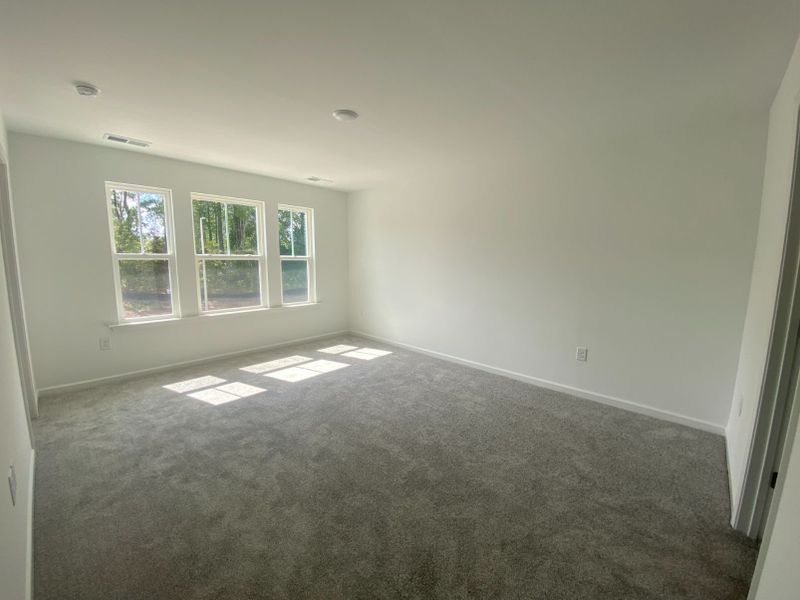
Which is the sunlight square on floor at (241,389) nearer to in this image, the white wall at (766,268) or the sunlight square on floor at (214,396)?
the sunlight square on floor at (214,396)

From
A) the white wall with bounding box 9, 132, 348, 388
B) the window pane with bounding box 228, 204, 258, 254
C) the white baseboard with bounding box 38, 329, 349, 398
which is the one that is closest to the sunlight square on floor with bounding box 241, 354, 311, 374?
the white baseboard with bounding box 38, 329, 349, 398

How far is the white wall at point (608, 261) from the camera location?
2607 mm

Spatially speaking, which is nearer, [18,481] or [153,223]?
[18,481]

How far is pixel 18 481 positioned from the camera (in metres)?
1.62

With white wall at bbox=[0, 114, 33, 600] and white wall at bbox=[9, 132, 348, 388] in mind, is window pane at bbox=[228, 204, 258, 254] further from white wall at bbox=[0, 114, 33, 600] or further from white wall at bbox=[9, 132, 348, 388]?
white wall at bbox=[0, 114, 33, 600]

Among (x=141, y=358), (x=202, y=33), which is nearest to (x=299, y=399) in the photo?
(x=141, y=358)

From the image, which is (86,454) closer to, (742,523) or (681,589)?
(681,589)

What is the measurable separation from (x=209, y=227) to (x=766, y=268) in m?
5.13

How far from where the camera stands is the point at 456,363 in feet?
14.5

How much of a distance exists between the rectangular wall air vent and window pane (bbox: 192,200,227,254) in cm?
91

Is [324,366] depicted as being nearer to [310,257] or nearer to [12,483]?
[310,257]

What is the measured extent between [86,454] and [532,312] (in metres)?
3.93

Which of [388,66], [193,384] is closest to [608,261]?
[388,66]

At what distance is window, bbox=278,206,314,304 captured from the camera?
5.07m
